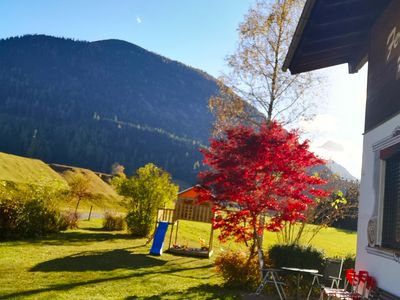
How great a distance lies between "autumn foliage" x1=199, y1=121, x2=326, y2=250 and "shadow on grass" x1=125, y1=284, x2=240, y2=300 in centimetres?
140

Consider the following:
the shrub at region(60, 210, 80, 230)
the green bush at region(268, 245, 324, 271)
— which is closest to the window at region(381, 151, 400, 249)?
the green bush at region(268, 245, 324, 271)

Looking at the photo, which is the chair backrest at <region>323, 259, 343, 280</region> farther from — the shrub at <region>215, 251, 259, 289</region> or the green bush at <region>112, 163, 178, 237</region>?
the green bush at <region>112, 163, 178, 237</region>

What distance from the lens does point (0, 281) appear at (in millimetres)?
8070

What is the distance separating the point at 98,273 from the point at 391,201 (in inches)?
290

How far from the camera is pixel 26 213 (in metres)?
16.0

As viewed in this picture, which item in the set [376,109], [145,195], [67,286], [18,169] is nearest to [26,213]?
[145,195]

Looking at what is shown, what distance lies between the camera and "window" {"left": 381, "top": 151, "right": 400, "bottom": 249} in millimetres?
5309

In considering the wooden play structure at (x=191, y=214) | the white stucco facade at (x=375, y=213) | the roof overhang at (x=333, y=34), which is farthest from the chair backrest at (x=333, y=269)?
the wooden play structure at (x=191, y=214)

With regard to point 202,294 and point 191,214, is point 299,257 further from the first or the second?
point 191,214

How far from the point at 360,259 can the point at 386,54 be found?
10.6 feet

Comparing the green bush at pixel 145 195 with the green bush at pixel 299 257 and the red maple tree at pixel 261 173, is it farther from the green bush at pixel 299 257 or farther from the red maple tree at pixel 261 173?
the green bush at pixel 299 257

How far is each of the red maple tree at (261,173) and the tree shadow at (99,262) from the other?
375 cm

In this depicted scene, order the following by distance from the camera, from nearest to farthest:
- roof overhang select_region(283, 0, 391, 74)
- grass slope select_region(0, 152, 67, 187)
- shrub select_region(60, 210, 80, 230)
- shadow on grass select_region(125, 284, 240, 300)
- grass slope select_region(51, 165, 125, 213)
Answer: roof overhang select_region(283, 0, 391, 74) → shadow on grass select_region(125, 284, 240, 300) → shrub select_region(60, 210, 80, 230) → grass slope select_region(51, 165, 125, 213) → grass slope select_region(0, 152, 67, 187)

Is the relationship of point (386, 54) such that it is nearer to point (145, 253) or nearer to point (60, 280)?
point (60, 280)
